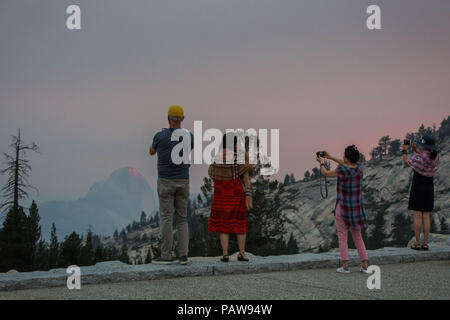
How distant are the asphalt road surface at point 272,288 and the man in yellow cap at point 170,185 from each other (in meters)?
0.90

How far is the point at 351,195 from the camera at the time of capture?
779cm

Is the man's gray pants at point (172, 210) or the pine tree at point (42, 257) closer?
the man's gray pants at point (172, 210)

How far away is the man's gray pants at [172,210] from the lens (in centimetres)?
798

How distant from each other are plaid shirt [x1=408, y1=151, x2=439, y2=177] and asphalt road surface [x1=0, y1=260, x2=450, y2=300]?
8.73 ft

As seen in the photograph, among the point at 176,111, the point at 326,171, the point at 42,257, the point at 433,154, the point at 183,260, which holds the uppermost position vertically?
the point at 176,111

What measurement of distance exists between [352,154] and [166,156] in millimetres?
2977

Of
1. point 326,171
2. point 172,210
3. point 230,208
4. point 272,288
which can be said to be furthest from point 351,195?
point 172,210

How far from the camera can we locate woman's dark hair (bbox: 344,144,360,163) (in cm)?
770

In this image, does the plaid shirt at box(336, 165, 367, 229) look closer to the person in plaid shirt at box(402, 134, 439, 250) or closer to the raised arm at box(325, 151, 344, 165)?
the raised arm at box(325, 151, 344, 165)

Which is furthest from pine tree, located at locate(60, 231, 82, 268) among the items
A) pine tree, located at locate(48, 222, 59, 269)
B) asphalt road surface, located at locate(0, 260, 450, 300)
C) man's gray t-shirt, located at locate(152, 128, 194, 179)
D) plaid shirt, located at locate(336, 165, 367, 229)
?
plaid shirt, located at locate(336, 165, 367, 229)

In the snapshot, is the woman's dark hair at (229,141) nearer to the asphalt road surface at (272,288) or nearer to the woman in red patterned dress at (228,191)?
the woman in red patterned dress at (228,191)

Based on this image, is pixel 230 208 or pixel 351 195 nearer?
pixel 351 195

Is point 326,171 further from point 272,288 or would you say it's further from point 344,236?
point 272,288

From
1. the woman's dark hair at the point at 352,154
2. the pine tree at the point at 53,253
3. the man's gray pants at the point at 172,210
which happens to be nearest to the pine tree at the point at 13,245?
the pine tree at the point at 53,253
